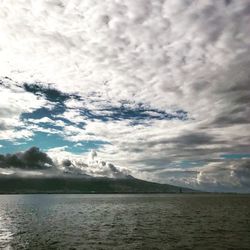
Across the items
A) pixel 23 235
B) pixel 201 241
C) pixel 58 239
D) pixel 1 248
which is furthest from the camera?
pixel 23 235

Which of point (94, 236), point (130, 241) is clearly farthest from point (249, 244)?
point (94, 236)

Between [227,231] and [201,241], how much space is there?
1624cm

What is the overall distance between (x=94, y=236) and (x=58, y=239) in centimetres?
721

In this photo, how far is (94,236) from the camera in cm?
6794

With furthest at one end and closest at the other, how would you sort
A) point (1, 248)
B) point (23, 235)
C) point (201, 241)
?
point (23, 235) → point (201, 241) → point (1, 248)

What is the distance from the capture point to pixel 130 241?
62.2m

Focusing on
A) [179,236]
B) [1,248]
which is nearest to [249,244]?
[179,236]

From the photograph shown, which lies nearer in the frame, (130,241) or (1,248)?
(1,248)

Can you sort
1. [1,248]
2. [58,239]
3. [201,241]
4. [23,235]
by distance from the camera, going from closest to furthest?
[1,248], [201,241], [58,239], [23,235]

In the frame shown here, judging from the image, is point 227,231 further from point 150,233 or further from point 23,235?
point 23,235

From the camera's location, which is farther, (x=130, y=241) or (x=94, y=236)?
(x=94, y=236)

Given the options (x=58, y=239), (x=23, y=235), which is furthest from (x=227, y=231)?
(x=23, y=235)

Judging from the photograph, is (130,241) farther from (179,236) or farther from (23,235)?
(23,235)

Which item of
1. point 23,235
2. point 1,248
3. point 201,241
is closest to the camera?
point 1,248
